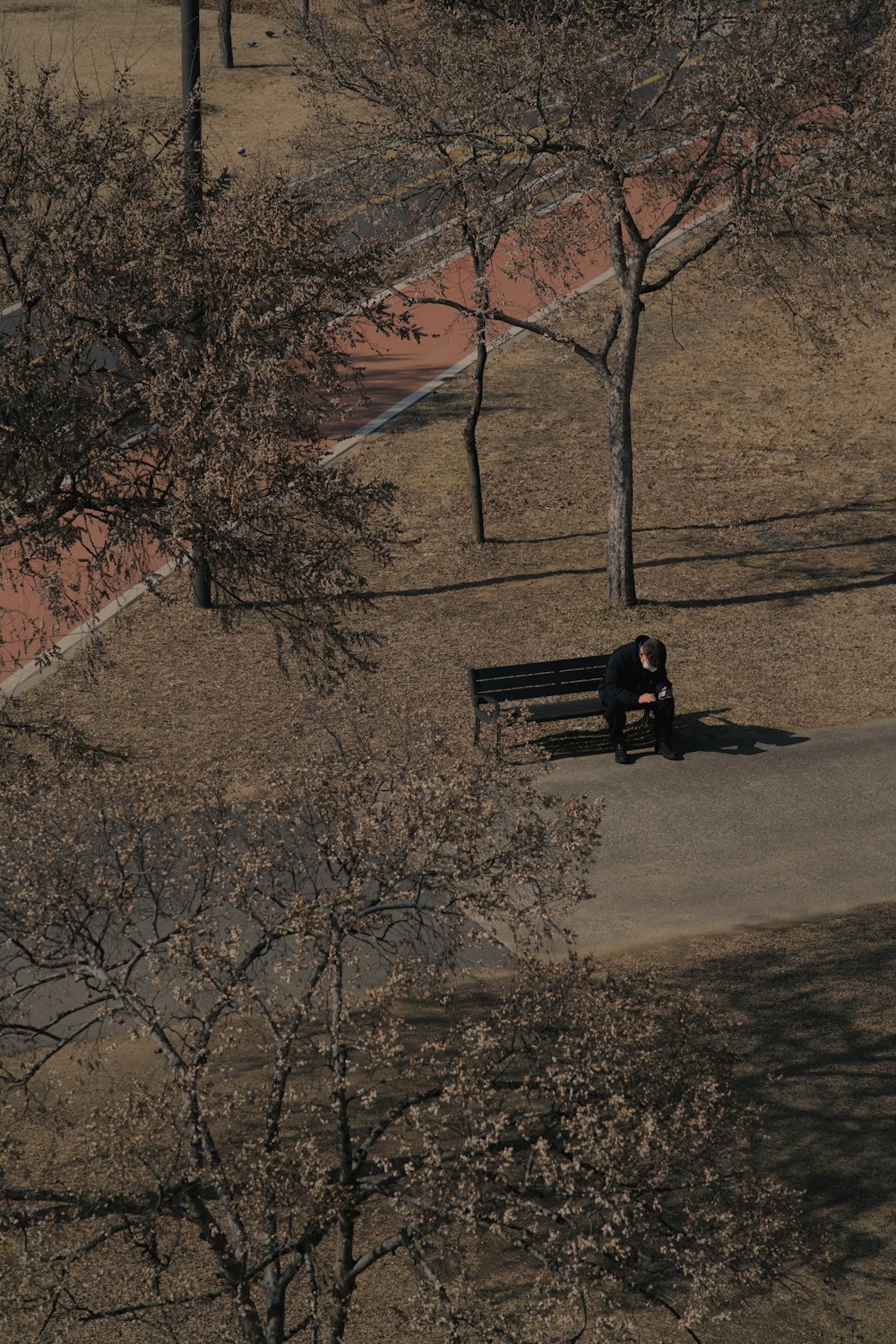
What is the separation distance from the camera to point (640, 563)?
1797cm

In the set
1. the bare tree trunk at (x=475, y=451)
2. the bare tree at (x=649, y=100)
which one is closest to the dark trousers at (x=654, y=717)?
the bare tree at (x=649, y=100)

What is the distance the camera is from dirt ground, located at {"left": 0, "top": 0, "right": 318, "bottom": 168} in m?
35.8

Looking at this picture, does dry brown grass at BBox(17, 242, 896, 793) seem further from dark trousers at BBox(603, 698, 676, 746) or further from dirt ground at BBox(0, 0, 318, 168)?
dirt ground at BBox(0, 0, 318, 168)

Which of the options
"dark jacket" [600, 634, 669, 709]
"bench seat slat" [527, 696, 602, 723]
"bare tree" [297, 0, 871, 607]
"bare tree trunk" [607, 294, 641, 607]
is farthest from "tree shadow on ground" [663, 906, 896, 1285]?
"bare tree" [297, 0, 871, 607]

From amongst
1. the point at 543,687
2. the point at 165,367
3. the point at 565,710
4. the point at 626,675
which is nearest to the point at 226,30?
the point at 543,687

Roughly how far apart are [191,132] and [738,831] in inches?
332

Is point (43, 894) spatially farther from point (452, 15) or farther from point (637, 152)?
point (452, 15)

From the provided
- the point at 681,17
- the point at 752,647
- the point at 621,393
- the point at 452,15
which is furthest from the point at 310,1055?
the point at 452,15

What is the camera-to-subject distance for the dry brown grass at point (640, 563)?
14484mm

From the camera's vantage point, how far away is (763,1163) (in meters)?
8.26

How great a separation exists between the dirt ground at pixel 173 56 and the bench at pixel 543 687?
21239mm

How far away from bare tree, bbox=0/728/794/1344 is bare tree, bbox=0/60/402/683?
2.15 m

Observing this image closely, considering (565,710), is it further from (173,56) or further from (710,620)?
(173,56)

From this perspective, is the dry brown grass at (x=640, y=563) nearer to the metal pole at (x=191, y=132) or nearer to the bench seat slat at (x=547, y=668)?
the bench seat slat at (x=547, y=668)
